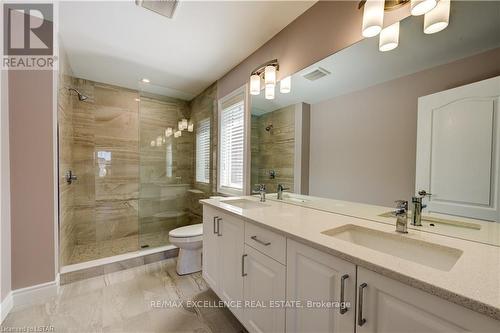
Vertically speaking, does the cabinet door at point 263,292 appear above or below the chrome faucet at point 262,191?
Result: below

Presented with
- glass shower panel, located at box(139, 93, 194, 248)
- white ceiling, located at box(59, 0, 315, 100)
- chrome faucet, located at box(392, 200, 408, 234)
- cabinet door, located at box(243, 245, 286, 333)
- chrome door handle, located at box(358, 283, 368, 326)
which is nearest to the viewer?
chrome door handle, located at box(358, 283, 368, 326)

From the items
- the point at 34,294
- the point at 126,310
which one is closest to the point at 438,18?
the point at 126,310

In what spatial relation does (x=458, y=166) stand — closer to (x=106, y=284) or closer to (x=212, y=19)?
(x=212, y=19)

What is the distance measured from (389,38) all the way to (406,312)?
4.25ft

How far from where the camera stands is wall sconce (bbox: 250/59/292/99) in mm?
1786

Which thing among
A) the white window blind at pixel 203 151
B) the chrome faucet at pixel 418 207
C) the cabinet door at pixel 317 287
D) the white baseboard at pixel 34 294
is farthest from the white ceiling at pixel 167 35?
the white baseboard at pixel 34 294

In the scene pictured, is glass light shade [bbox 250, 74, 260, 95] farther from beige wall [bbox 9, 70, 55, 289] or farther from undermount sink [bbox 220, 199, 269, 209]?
beige wall [bbox 9, 70, 55, 289]

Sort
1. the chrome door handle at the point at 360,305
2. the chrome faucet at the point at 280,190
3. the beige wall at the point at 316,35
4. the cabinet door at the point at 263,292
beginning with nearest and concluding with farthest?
1. the chrome door handle at the point at 360,305
2. the cabinet door at the point at 263,292
3. the beige wall at the point at 316,35
4. the chrome faucet at the point at 280,190

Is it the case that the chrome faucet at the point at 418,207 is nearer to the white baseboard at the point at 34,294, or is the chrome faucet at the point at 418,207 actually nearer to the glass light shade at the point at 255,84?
the glass light shade at the point at 255,84

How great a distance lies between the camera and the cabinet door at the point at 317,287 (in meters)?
0.76

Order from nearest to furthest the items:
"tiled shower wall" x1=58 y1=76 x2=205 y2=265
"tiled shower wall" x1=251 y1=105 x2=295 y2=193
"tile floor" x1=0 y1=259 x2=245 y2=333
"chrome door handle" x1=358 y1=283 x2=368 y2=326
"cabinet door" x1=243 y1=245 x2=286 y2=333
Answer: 1. "chrome door handle" x1=358 y1=283 x2=368 y2=326
2. "cabinet door" x1=243 y1=245 x2=286 y2=333
3. "tile floor" x1=0 y1=259 x2=245 y2=333
4. "tiled shower wall" x1=251 y1=105 x2=295 y2=193
5. "tiled shower wall" x1=58 y1=76 x2=205 y2=265

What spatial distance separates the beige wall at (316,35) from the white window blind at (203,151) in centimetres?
129

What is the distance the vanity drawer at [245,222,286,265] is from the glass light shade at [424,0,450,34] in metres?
1.26

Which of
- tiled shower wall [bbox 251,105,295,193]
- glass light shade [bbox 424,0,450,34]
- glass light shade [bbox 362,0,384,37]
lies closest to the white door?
glass light shade [bbox 424,0,450,34]
